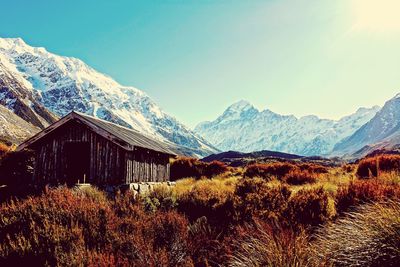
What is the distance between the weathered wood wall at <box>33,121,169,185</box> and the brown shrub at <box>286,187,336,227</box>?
8.37 meters

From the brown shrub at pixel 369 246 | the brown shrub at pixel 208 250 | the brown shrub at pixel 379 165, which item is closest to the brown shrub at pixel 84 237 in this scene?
the brown shrub at pixel 208 250

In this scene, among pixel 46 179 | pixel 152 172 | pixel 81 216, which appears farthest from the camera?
pixel 152 172

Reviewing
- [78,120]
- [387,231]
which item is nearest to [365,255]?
[387,231]

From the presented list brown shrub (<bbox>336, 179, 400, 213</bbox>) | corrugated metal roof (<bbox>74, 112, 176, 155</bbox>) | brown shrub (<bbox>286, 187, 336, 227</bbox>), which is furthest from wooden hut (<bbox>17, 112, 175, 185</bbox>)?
brown shrub (<bbox>336, 179, 400, 213</bbox>)

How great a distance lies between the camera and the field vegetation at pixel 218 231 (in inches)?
199

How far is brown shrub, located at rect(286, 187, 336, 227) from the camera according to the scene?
8.18 metres

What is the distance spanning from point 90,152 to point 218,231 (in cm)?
905

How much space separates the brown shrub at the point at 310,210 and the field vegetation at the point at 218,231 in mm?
23

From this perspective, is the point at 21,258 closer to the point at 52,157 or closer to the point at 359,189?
the point at 359,189

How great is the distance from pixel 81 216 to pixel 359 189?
659 cm

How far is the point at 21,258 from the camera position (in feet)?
19.3

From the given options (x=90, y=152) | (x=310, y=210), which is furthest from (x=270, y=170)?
(x=310, y=210)

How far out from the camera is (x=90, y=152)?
15617 mm

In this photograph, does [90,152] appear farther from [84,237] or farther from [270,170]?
[270,170]
